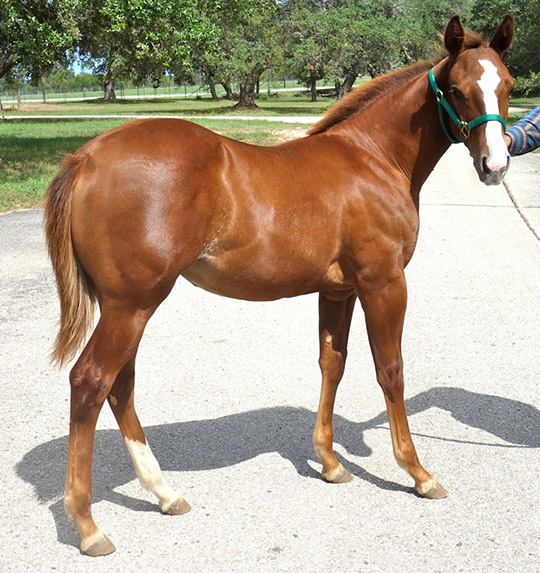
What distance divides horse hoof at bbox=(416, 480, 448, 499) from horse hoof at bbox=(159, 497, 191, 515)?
3.73 ft

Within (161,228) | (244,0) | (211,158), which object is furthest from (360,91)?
(244,0)

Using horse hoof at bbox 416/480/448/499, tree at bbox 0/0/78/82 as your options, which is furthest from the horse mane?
tree at bbox 0/0/78/82

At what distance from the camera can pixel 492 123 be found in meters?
3.15

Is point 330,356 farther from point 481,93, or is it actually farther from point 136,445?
point 481,93

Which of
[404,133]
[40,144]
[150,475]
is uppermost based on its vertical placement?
[404,133]

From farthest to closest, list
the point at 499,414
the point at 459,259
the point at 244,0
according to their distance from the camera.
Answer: the point at 244,0, the point at 459,259, the point at 499,414

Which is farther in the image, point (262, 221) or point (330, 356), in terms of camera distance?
point (330, 356)

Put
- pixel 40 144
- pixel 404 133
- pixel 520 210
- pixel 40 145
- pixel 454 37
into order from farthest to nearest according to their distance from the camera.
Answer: pixel 40 144
pixel 40 145
pixel 520 210
pixel 404 133
pixel 454 37

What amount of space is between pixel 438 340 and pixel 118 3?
1139cm

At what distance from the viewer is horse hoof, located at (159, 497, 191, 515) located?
11.0 ft

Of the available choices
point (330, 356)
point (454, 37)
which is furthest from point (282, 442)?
point (454, 37)

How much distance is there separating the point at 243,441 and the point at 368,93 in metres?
2.03

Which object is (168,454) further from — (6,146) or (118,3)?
(6,146)

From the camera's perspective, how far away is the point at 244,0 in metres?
19.0
